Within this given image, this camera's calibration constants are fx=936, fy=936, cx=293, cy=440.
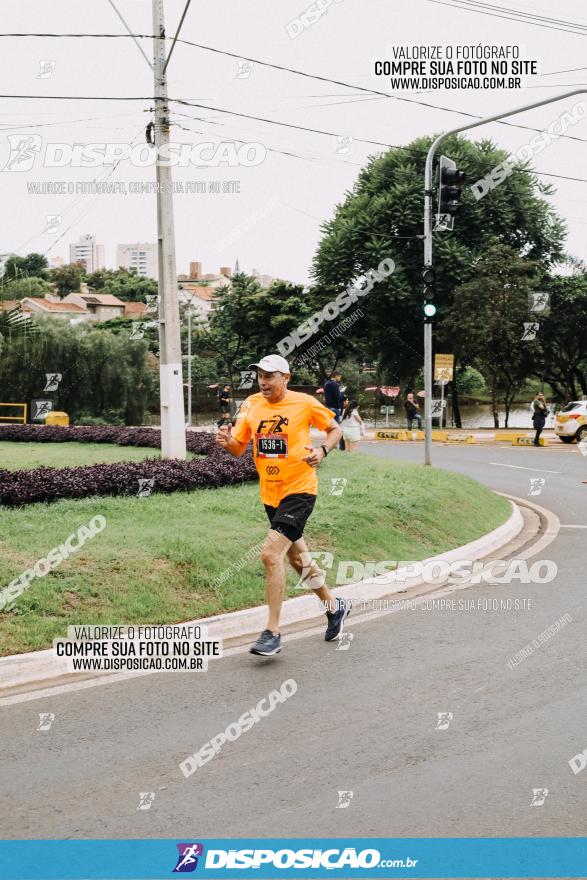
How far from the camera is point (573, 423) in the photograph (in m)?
30.4

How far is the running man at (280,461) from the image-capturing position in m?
6.49

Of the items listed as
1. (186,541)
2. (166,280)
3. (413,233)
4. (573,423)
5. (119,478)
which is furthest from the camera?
(413,233)

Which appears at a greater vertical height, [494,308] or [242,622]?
[494,308]

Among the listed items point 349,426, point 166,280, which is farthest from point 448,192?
point 349,426

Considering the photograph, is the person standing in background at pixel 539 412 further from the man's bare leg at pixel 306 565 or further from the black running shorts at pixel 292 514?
the black running shorts at pixel 292 514

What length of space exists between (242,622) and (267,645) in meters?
0.87

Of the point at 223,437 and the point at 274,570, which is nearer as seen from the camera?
the point at 274,570

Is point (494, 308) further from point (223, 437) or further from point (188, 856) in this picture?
point (188, 856)

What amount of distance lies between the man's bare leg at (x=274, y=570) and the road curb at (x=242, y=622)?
0.72 m

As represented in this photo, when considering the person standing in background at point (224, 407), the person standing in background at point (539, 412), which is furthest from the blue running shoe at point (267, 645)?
the person standing in background at point (539, 412)

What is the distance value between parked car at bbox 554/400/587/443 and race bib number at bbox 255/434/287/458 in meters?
25.5

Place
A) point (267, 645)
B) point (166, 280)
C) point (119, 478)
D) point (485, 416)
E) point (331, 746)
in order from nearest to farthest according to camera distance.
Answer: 1. point (331, 746)
2. point (267, 645)
3. point (119, 478)
4. point (166, 280)
5. point (485, 416)

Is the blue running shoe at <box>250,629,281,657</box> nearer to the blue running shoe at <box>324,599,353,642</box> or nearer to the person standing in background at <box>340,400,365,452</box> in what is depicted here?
the blue running shoe at <box>324,599,353,642</box>

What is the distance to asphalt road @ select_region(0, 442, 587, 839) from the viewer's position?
3.99 m
